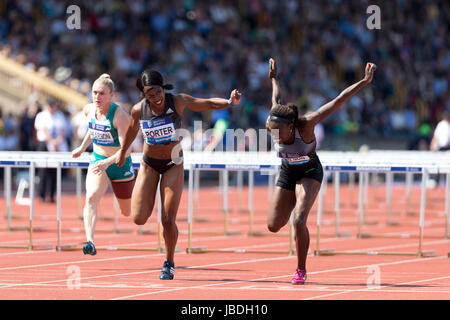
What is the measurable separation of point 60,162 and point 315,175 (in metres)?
4.41

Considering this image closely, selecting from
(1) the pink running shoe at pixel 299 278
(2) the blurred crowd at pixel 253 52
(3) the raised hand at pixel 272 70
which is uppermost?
(2) the blurred crowd at pixel 253 52

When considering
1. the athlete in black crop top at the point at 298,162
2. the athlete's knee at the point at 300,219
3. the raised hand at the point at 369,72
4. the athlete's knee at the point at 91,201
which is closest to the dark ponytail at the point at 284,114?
the athlete in black crop top at the point at 298,162

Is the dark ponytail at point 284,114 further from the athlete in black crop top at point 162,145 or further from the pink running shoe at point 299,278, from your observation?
the pink running shoe at point 299,278

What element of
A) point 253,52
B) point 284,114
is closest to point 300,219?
point 284,114

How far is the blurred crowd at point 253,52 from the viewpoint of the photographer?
29.7 metres

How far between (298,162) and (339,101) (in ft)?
2.70

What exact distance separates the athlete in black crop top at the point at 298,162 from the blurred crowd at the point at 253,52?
14.0 m

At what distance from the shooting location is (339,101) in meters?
10.1

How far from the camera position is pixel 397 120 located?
1384 inches

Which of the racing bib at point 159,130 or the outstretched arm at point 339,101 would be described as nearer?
the outstretched arm at point 339,101

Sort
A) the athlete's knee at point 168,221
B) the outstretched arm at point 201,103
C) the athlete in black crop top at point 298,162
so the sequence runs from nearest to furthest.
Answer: the athlete in black crop top at point 298,162 < the outstretched arm at point 201,103 < the athlete's knee at point 168,221
